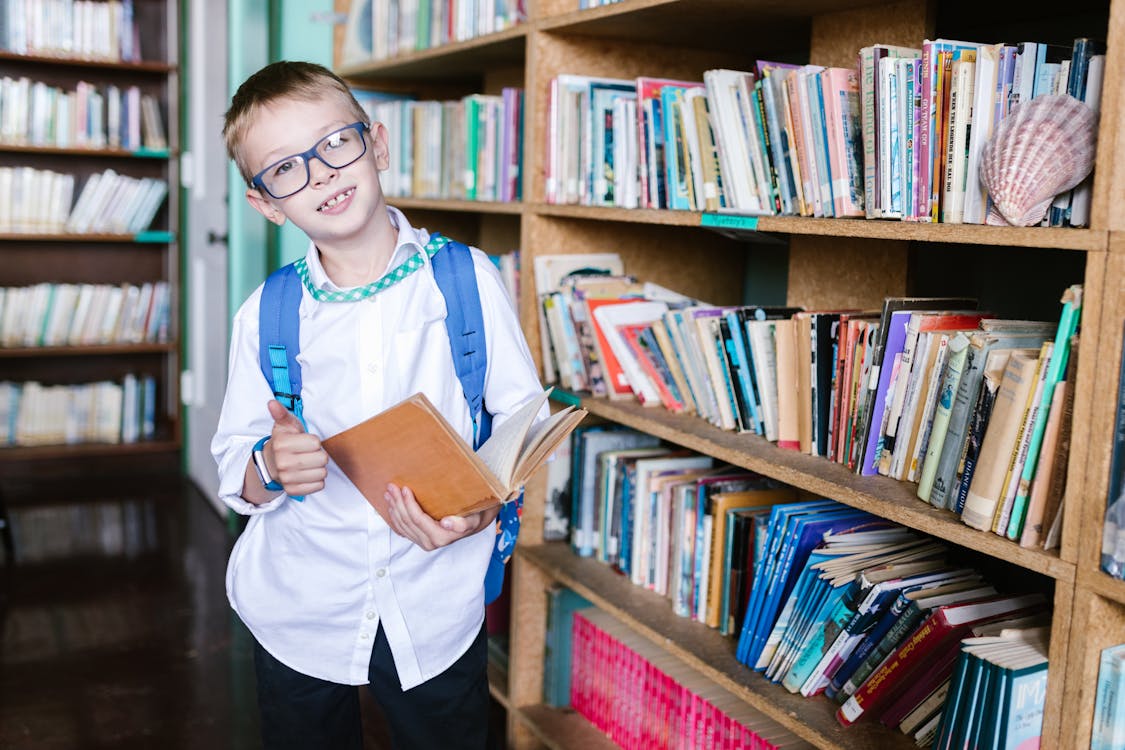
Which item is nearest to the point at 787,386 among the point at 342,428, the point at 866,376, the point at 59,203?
the point at 866,376

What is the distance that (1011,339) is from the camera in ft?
4.12

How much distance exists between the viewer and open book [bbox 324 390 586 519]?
118 centimetres

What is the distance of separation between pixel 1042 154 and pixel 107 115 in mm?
4451

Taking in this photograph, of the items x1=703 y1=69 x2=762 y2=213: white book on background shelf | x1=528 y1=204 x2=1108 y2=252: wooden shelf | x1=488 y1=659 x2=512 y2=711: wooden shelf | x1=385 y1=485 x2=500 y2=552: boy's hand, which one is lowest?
x1=488 y1=659 x2=512 y2=711: wooden shelf

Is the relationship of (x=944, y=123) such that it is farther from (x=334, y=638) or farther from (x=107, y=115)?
(x=107, y=115)

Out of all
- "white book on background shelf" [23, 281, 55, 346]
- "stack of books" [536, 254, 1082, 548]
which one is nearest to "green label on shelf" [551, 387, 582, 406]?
"stack of books" [536, 254, 1082, 548]

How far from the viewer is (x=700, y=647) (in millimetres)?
1738

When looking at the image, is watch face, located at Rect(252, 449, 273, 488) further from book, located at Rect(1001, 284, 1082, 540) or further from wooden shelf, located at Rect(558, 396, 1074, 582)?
book, located at Rect(1001, 284, 1082, 540)

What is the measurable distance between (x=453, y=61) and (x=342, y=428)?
150 centimetres

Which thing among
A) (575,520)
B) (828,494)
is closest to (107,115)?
(575,520)

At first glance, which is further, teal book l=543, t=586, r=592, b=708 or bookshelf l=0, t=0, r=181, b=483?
bookshelf l=0, t=0, r=181, b=483

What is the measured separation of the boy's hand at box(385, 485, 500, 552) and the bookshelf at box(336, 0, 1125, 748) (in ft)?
1.65

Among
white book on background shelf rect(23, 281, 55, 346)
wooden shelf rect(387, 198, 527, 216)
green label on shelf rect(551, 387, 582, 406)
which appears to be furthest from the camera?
white book on background shelf rect(23, 281, 55, 346)

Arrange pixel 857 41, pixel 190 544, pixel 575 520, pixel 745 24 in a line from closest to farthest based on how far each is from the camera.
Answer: pixel 857 41 → pixel 745 24 → pixel 575 520 → pixel 190 544
